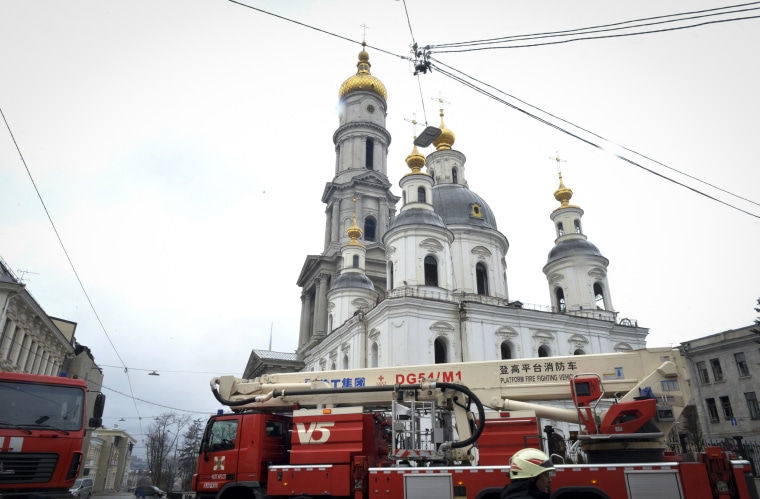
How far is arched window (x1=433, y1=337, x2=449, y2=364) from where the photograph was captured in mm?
29802

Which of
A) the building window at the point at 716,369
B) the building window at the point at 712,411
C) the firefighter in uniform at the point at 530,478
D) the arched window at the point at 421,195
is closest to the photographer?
the firefighter in uniform at the point at 530,478

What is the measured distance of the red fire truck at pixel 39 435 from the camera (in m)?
9.27

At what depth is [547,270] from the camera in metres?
40.5

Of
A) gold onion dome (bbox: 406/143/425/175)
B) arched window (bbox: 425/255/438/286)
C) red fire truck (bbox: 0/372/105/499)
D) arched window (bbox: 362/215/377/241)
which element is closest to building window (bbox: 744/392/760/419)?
arched window (bbox: 425/255/438/286)

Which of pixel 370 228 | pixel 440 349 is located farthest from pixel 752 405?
pixel 370 228

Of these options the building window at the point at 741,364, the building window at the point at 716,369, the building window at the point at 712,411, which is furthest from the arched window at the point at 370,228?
the building window at the point at 741,364

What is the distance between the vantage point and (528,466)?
13.0 ft

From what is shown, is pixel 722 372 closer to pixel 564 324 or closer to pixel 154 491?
pixel 564 324

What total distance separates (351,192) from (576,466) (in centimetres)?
4566

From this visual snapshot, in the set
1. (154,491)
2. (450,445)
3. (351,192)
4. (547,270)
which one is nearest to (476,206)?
(547,270)

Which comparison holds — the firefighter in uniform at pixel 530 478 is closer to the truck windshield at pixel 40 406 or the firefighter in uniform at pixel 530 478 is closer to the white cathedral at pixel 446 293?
the truck windshield at pixel 40 406

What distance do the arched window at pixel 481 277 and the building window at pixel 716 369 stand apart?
17.1 metres

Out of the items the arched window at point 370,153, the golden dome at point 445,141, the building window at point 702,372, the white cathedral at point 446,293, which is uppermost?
the arched window at point 370,153

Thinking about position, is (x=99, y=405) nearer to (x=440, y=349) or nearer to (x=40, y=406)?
(x=40, y=406)
